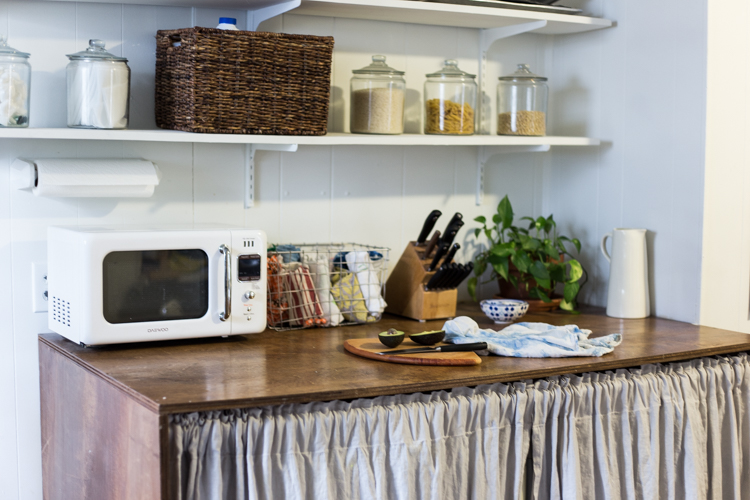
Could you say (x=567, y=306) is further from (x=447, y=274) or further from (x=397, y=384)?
(x=397, y=384)

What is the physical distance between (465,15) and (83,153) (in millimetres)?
1139

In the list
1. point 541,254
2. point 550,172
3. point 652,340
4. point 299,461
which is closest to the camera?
point 299,461

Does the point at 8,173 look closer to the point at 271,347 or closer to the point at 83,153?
the point at 83,153

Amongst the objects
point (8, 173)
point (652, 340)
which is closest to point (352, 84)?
point (8, 173)

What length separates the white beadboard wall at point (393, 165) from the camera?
202 centimetres

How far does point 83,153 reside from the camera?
81.5 inches

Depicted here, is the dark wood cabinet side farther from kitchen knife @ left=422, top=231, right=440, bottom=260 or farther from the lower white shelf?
kitchen knife @ left=422, top=231, right=440, bottom=260

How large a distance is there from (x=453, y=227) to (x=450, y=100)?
0.41 metres

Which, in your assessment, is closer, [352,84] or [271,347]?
[271,347]

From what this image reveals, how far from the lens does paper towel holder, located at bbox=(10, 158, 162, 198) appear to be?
6.24 feet

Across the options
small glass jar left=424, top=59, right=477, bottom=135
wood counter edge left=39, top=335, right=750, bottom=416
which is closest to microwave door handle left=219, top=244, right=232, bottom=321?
wood counter edge left=39, top=335, right=750, bottom=416

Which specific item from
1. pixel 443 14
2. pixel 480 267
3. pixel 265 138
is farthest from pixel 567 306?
pixel 265 138

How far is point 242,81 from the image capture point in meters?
1.94

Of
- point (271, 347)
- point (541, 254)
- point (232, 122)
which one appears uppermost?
point (232, 122)
